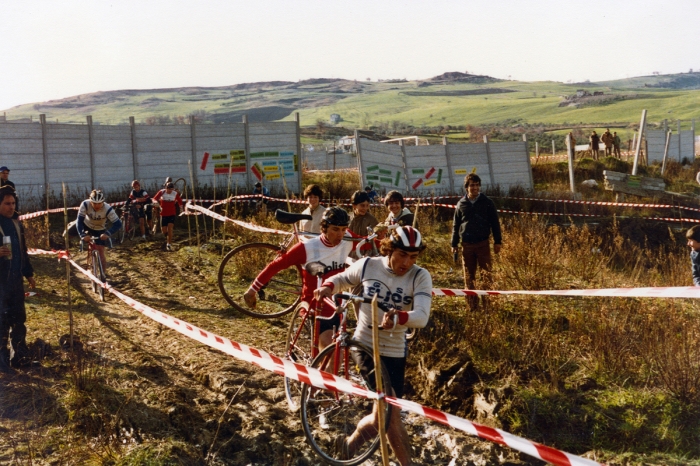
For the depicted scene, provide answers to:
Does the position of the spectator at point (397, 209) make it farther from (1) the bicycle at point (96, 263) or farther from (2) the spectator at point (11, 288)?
(1) the bicycle at point (96, 263)

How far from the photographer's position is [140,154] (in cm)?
2531

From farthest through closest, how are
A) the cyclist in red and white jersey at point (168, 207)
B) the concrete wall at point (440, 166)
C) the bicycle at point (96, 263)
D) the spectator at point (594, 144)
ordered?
the spectator at point (594, 144) < the concrete wall at point (440, 166) < the cyclist in red and white jersey at point (168, 207) < the bicycle at point (96, 263)

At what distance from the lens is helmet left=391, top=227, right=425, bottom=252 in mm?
4965

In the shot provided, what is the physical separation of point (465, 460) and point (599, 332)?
248cm

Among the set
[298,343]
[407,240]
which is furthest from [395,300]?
[298,343]

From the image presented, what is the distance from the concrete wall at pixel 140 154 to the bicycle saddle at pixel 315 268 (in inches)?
704

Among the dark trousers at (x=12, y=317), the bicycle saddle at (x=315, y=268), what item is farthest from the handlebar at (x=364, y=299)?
the dark trousers at (x=12, y=317)

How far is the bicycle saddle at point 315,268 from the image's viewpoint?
6.25 metres

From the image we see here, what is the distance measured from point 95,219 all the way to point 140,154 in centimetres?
1439

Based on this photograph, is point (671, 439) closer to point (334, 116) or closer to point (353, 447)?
point (353, 447)

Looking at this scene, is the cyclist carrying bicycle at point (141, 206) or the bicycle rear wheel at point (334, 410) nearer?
the bicycle rear wheel at point (334, 410)

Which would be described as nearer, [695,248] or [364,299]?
[364,299]

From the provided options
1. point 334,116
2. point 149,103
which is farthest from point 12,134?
point 149,103

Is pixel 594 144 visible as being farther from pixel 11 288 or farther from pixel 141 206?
pixel 11 288
